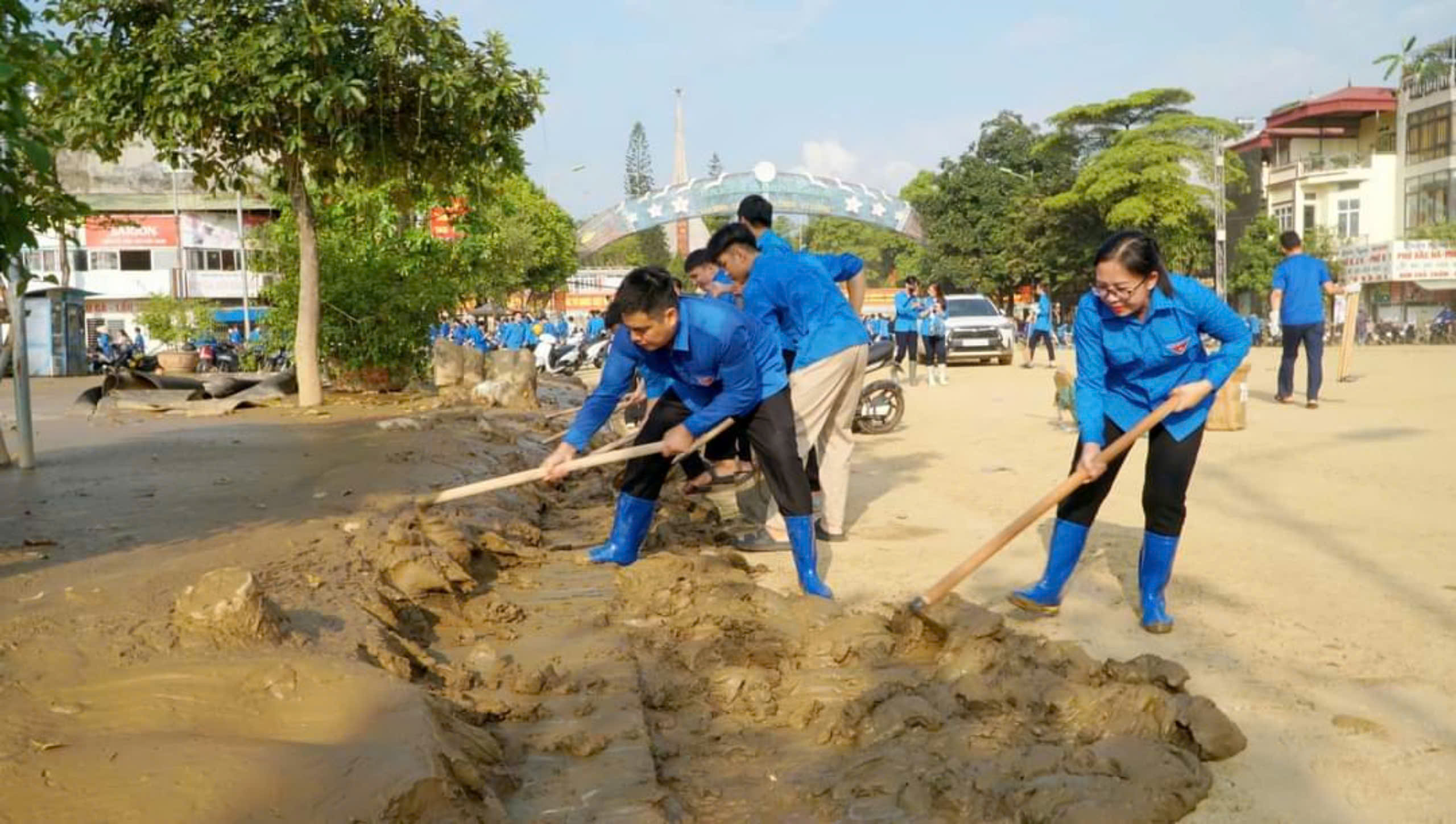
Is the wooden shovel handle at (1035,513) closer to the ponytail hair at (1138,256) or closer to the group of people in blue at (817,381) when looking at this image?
the group of people in blue at (817,381)

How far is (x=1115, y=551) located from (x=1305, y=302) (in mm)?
8173

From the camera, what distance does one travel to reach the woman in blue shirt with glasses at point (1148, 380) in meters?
4.73

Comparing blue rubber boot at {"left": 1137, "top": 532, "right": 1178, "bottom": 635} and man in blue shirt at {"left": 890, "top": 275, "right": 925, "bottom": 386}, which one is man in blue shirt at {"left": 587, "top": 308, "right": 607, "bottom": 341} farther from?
blue rubber boot at {"left": 1137, "top": 532, "right": 1178, "bottom": 635}

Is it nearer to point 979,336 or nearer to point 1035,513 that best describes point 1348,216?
point 979,336

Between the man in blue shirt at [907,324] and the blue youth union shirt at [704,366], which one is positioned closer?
the blue youth union shirt at [704,366]

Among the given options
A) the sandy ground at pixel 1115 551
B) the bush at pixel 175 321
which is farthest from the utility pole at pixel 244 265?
the sandy ground at pixel 1115 551

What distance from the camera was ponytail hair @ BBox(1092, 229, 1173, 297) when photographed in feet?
15.3

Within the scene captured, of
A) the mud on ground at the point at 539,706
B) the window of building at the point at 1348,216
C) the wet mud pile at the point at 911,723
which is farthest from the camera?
the window of building at the point at 1348,216

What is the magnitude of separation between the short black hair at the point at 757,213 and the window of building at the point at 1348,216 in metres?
50.7

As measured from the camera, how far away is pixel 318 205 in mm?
19656

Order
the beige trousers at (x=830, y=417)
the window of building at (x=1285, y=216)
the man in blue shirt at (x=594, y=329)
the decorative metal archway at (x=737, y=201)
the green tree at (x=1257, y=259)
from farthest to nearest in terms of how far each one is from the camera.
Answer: the window of building at (x=1285, y=216) < the green tree at (x=1257, y=259) < the decorative metal archway at (x=737, y=201) < the man in blue shirt at (x=594, y=329) < the beige trousers at (x=830, y=417)

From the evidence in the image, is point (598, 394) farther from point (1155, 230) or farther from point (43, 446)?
point (1155, 230)

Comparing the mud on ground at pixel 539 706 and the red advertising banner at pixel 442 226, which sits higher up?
the red advertising banner at pixel 442 226

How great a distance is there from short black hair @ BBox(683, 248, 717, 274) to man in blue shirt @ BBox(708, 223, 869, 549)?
70 centimetres
